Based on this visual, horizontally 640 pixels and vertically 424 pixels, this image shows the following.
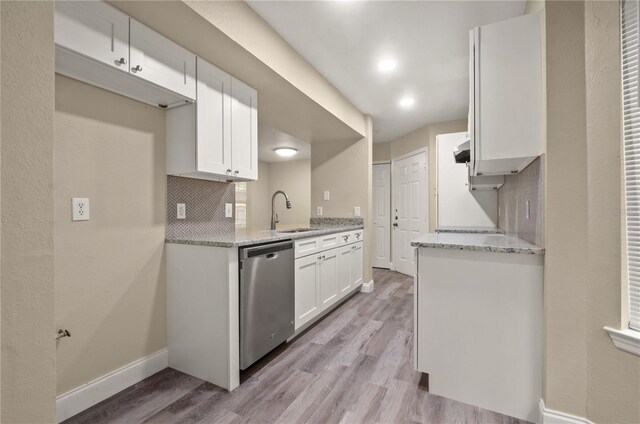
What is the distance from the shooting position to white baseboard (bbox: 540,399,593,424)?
4.37ft

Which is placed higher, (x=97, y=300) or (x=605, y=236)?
(x=605, y=236)

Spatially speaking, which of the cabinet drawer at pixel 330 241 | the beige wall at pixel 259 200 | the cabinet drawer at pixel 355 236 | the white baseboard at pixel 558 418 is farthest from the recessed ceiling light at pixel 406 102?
the beige wall at pixel 259 200

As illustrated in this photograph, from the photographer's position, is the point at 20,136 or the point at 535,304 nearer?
the point at 20,136

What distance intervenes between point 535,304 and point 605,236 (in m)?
0.46

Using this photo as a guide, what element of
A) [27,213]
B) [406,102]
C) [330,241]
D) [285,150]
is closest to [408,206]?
[406,102]

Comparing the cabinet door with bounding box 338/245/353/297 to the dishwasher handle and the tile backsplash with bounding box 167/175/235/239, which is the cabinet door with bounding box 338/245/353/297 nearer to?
the dishwasher handle

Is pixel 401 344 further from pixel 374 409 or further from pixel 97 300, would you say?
pixel 97 300

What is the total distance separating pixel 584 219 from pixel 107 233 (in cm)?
255

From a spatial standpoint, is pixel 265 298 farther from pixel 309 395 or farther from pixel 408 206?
pixel 408 206

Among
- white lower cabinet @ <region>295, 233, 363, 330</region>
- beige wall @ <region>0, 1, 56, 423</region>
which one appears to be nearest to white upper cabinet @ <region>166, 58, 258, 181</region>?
white lower cabinet @ <region>295, 233, 363, 330</region>

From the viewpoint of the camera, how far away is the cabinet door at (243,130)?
2.23 m

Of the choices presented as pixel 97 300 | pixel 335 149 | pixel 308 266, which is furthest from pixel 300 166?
pixel 97 300

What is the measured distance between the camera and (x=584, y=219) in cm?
132

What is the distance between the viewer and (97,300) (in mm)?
1702
